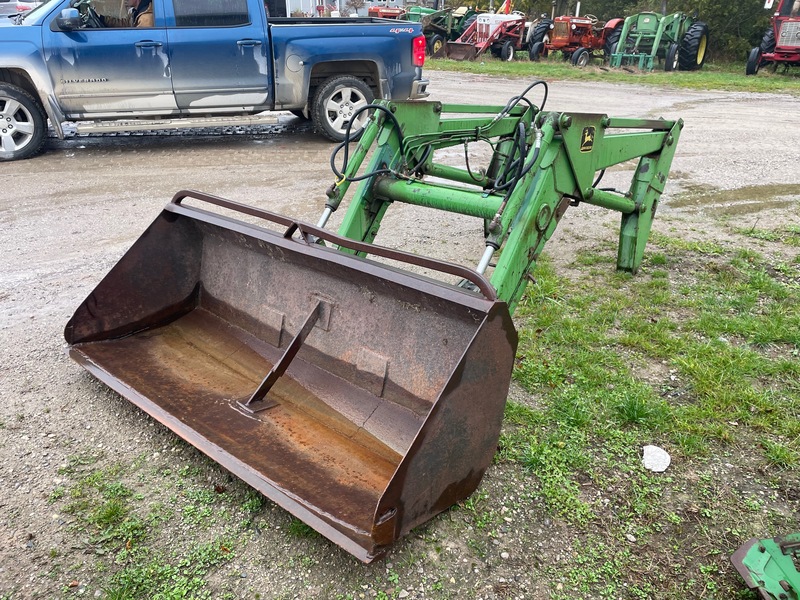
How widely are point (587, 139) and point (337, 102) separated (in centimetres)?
599

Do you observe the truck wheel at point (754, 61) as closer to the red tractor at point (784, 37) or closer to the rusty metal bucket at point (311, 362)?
the red tractor at point (784, 37)

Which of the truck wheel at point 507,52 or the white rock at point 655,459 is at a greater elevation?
the white rock at point 655,459

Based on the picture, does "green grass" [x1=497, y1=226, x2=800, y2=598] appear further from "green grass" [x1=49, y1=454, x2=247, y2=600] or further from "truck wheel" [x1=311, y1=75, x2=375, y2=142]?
"truck wheel" [x1=311, y1=75, x2=375, y2=142]

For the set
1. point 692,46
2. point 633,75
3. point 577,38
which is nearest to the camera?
→ point 633,75

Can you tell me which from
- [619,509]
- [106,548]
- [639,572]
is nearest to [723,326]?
[619,509]

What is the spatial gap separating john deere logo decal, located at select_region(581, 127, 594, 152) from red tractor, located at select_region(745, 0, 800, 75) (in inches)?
758

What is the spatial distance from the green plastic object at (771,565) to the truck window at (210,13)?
7.85 meters

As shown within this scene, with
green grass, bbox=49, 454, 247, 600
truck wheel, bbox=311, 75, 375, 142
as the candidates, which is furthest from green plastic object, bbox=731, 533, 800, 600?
truck wheel, bbox=311, 75, 375, 142

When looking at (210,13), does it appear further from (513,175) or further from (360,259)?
(360,259)

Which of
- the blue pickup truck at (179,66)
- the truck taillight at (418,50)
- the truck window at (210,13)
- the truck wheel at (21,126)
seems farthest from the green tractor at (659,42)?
the truck wheel at (21,126)

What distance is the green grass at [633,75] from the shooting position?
1711 cm

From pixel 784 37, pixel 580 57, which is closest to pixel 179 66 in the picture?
pixel 580 57

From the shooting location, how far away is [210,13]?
8.02 meters

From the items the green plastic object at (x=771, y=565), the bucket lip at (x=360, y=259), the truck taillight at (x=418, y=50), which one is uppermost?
the truck taillight at (x=418, y=50)
